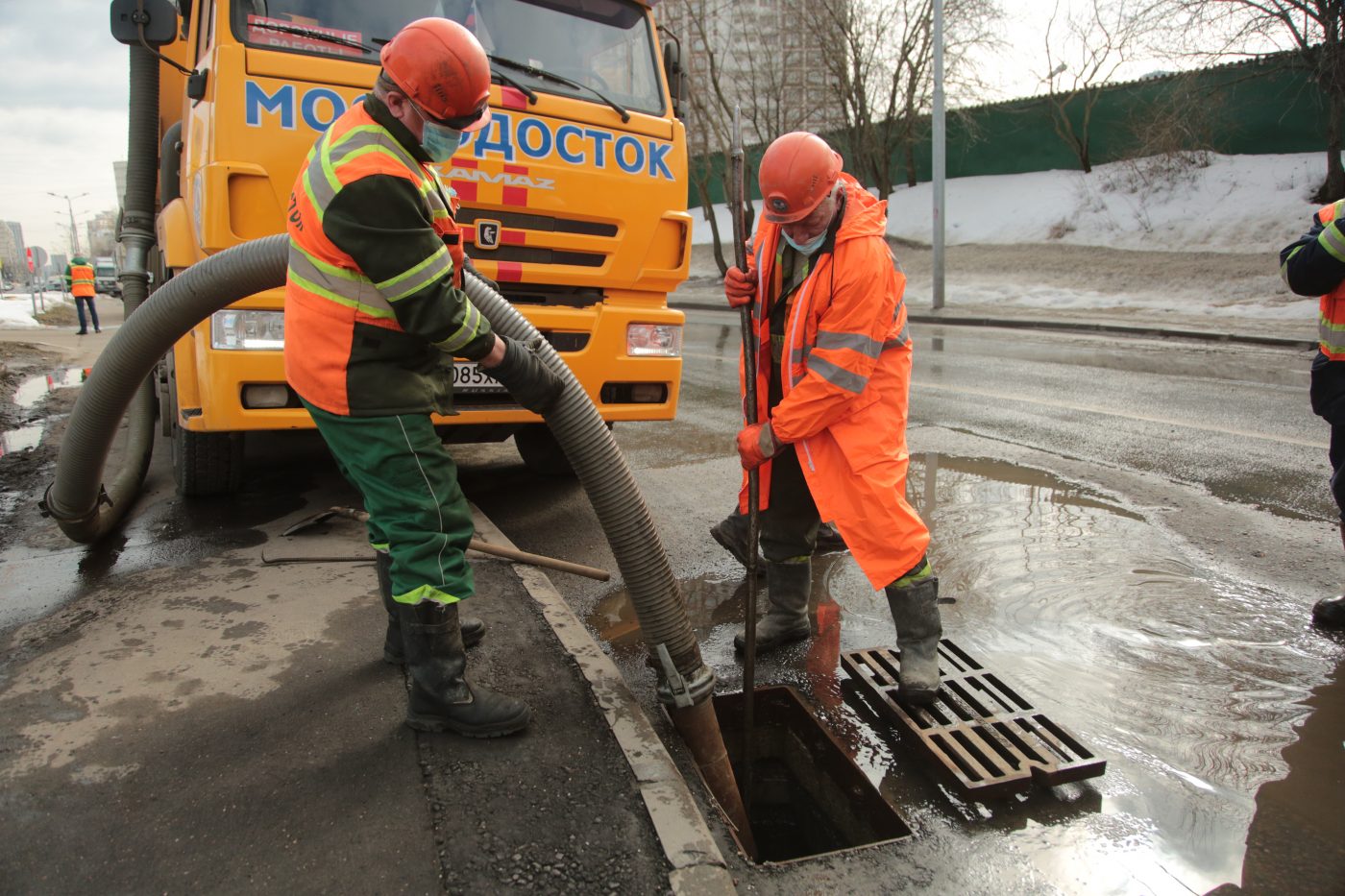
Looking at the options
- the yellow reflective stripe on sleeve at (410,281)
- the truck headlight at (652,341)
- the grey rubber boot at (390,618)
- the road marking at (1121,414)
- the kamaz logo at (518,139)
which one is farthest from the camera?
the road marking at (1121,414)

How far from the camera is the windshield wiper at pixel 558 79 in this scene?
4.23 m

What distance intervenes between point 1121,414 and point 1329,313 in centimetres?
396

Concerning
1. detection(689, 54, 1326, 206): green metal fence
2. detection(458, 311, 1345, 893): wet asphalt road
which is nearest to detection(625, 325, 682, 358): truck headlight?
detection(458, 311, 1345, 893): wet asphalt road

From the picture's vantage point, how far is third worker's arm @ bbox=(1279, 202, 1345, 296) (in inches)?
120

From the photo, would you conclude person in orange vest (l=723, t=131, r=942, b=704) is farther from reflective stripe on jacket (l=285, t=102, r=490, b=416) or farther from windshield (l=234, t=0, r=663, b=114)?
windshield (l=234, t=0, r=663, b=114)

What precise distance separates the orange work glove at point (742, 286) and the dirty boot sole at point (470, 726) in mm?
1469

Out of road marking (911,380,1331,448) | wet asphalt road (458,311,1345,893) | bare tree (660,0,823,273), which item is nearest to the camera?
wet asphalt road (458,311,1345,893)

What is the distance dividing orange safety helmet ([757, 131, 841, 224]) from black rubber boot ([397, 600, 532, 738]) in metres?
1.51

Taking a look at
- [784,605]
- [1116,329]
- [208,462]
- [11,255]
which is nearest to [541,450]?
[208,462]

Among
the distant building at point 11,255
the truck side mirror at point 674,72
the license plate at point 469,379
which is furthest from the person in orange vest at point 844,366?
the distant building at point 11,255

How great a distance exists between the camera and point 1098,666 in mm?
3135

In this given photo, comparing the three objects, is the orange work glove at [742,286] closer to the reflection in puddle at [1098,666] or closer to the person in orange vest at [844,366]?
the person in orange vest at [844,366]

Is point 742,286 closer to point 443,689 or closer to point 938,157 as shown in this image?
point 443,689

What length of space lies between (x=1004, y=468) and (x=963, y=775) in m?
3.39
